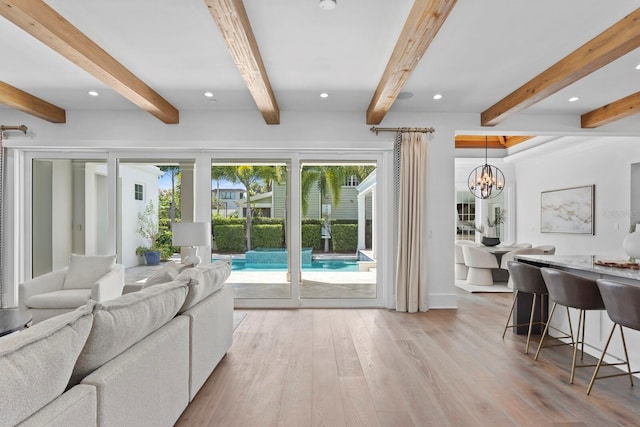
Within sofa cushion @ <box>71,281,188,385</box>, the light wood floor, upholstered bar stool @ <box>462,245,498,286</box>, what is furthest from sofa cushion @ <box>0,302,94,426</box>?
upholstered bar stool @ <box>462,245,498,286</box>

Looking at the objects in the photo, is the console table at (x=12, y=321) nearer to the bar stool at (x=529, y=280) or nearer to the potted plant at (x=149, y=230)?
the potted plant at (x=149, y=230)

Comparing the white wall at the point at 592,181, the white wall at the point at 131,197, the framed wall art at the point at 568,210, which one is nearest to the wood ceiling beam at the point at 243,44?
the white wall at the point at 131,197

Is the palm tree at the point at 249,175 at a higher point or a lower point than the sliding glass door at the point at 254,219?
higher

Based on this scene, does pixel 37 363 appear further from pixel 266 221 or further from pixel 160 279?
pixel 266 221

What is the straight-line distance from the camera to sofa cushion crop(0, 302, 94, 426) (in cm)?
104

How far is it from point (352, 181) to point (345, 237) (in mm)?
821

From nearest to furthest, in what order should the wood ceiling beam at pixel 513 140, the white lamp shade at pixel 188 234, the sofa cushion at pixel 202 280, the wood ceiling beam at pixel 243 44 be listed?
the wood ceiling beam at pixel 243 44, the sofa cushion at pixel 202 280, the white lamp shade at pixel 188 234, the wood ceiling beam at pixel 513 140

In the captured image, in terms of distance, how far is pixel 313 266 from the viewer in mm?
5441

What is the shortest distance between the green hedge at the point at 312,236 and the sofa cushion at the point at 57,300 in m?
2.71

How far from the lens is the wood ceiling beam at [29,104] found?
419 centimetres

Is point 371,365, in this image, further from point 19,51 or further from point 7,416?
point 19,51

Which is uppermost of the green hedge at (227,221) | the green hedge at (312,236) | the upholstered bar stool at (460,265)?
the green hedge at (227,221)

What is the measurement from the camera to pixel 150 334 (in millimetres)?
1947

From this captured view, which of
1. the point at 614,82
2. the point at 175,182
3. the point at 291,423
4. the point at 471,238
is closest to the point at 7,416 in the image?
the point at 291,423
